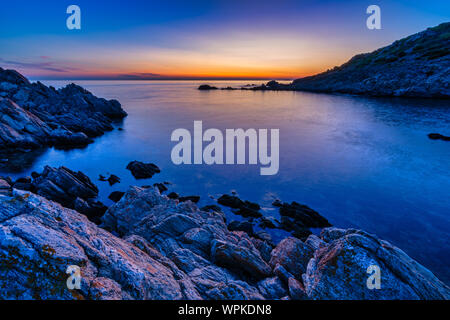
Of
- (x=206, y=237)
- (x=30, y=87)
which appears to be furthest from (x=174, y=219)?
(x=30, y=87)

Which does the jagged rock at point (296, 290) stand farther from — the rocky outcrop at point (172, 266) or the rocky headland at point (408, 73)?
the rocky headland at point (408, 73)

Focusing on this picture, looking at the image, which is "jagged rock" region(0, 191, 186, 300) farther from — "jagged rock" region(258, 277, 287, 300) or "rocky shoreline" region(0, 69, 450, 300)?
"jagged rock" region(258, 277, 287, 300)

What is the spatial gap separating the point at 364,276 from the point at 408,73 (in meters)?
156

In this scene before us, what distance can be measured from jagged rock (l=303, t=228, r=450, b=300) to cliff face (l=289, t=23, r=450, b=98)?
13607 cm

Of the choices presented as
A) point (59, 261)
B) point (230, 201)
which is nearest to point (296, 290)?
point (59, 261)

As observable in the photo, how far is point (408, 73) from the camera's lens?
403 ft

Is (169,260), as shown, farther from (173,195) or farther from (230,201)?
→ (173,195)

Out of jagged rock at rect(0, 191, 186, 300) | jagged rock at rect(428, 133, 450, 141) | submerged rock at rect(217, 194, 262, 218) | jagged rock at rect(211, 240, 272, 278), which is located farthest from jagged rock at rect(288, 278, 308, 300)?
jagged rock at rect(428, 133, 450, 141)

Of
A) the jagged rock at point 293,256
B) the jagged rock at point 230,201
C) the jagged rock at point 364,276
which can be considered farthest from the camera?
Result: the jagged rock at point 230,201

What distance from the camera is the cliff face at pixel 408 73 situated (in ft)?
360

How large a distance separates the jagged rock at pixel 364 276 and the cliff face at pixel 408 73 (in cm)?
13607

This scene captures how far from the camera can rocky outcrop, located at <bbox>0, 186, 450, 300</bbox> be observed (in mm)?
6312

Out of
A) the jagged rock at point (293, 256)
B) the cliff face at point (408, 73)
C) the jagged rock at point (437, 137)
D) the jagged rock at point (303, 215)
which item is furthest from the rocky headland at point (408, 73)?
the jagged rock at point (293, 256)
